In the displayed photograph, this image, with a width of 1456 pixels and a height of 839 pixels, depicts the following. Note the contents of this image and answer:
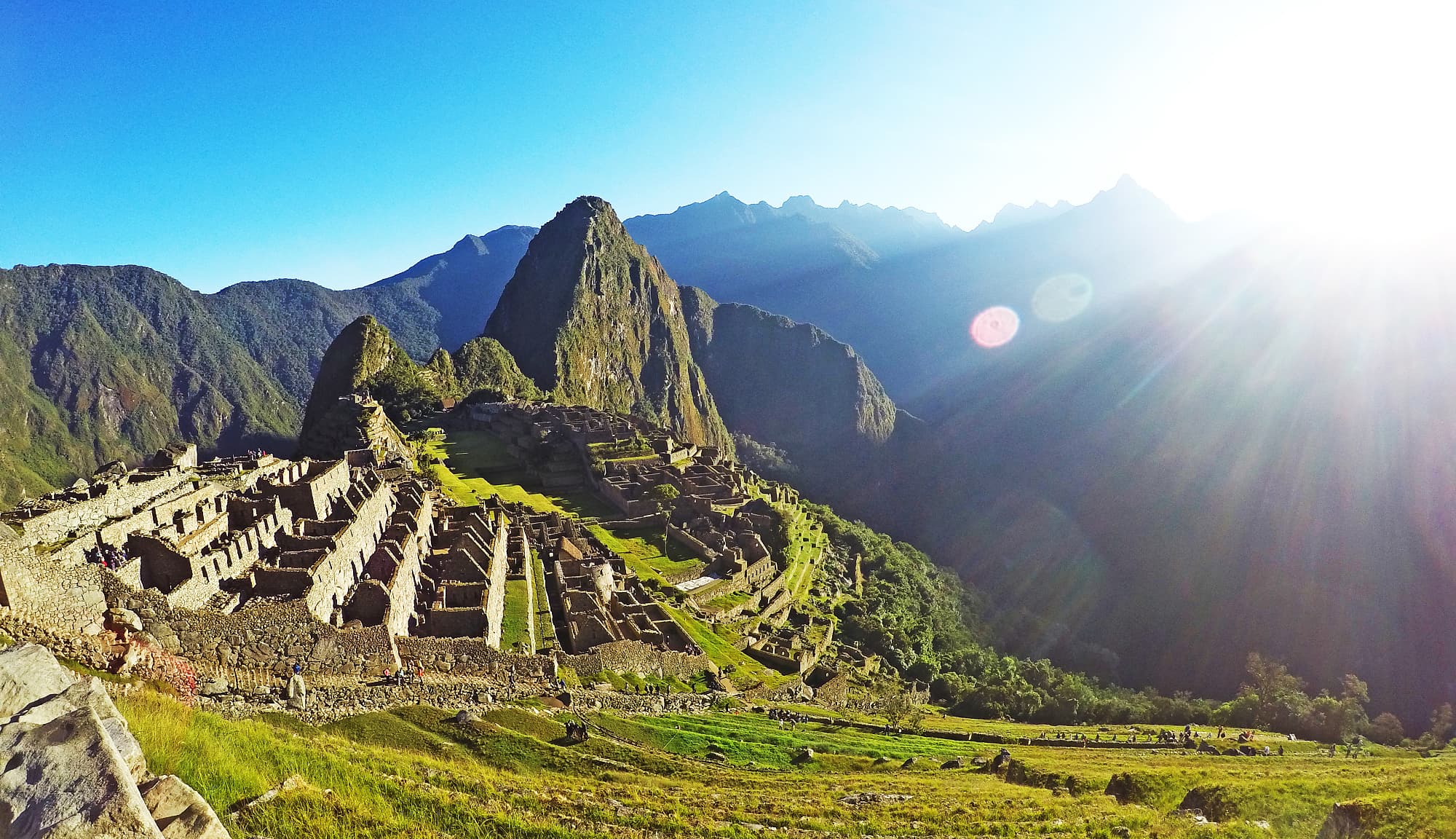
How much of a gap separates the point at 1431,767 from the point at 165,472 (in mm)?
40044

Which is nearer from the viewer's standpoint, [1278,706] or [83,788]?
[83,788]

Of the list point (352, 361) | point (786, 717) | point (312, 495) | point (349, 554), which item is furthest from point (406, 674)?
point (352, 361)

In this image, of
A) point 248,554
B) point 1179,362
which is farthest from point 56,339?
point 1179,362

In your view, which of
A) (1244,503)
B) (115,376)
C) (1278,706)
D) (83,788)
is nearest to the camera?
(83,788)

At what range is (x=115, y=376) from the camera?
498 ft

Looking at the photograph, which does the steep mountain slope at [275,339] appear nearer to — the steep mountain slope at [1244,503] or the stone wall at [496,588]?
the steep mountain slope at [1244,503]

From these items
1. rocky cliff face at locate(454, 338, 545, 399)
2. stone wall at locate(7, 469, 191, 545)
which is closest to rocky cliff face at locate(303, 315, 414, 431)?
rocky cliff face at locate(454, 338, 545, 399)

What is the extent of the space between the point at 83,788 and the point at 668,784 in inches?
410

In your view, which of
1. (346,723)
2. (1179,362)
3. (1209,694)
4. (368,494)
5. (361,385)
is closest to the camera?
(346,723)

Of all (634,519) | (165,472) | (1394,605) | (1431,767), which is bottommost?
(1394,605)

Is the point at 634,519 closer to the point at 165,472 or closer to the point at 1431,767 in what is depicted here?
the point at 165,472

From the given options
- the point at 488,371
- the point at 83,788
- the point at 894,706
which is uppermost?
the point at 488,371

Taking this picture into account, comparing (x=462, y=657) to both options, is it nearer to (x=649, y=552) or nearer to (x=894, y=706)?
(x=894, y=706)

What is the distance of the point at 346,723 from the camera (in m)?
13.0
